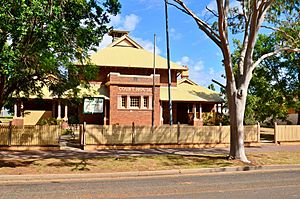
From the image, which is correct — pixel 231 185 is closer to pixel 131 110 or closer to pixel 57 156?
pixel 57 156

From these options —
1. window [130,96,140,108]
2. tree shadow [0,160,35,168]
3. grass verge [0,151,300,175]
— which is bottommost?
grass verge [0,151,300,175]

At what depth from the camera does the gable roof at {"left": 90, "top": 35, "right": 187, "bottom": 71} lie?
35.5m

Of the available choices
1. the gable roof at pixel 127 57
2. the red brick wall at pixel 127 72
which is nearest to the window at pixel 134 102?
the gable roof at pixel 127 57

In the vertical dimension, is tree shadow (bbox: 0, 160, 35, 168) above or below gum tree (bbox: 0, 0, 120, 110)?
below

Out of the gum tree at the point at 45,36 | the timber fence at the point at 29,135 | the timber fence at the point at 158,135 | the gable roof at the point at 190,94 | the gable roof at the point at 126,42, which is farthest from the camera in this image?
the gable roof at the point at 126,42

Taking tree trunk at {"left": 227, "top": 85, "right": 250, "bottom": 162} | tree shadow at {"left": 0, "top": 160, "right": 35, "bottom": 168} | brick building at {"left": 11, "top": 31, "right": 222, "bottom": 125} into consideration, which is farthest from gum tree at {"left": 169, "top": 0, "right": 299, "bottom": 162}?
brick building at {"left": 11, "top": 31, "right": 222, "bottom": 125}

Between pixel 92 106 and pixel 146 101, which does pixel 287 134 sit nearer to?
pixel 92 106

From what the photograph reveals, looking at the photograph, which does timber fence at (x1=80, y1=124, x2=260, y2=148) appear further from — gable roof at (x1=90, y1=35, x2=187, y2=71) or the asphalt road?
gable roof at (x1=90, y1=35, x2=187, y2=71)

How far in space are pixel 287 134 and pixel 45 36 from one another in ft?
57.1

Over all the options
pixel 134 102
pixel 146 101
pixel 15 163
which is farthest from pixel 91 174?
pixel 146 101

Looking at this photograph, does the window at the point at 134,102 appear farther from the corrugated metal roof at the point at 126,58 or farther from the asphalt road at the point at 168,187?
the asphalt road at the point at 168,187

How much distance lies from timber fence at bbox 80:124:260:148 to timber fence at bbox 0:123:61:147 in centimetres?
149

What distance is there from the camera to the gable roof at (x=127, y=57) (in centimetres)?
3553

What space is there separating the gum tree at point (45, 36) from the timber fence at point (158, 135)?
384cm
